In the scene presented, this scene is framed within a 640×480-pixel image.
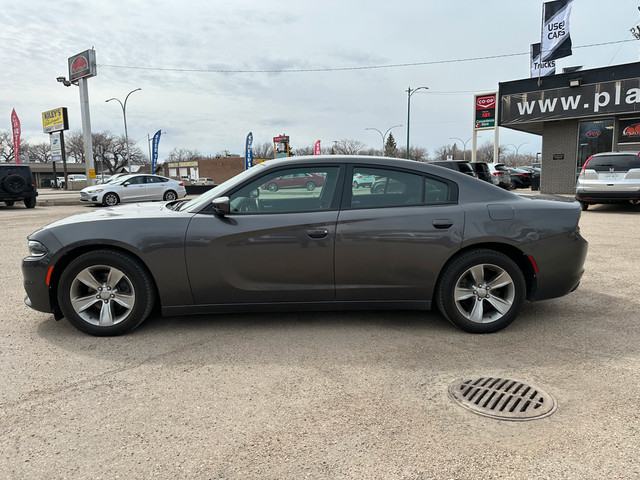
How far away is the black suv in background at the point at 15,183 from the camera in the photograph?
17250 mm

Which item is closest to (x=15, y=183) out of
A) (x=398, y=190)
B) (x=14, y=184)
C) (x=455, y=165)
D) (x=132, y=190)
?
(x=14, y=184)

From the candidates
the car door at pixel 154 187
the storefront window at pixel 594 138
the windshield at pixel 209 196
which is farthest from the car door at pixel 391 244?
the car door at pixel 154 187

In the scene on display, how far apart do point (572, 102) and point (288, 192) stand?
725 inches

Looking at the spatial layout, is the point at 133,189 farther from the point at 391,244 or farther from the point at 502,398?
the point at 502,398

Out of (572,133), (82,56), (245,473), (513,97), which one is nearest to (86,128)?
(82,56)

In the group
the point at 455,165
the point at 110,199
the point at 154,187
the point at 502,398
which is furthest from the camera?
the point at 154,187

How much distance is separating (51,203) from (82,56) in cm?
1761

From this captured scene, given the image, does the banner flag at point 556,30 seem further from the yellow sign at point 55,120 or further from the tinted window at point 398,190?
the yellow sign at point 55,120

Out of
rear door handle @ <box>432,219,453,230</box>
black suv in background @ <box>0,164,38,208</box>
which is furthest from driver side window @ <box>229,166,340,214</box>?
black suv in background @ <box>0,164,38,208</box>

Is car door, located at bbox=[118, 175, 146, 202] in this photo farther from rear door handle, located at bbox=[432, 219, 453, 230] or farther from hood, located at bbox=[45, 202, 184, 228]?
rear door handle, located at bbox=[432, 219, 453, 230]

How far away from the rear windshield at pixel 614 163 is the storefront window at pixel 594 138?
305 inches

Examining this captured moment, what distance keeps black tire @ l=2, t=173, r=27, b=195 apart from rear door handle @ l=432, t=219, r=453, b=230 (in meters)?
18.6

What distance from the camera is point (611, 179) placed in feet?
40.5

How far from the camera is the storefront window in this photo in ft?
62.0
